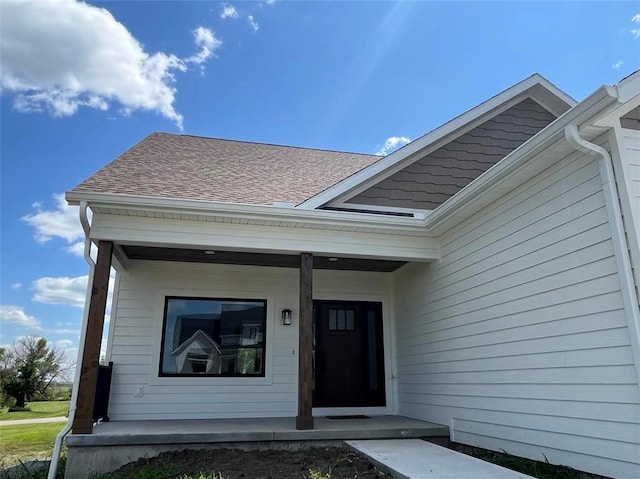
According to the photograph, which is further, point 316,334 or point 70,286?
point 70,286

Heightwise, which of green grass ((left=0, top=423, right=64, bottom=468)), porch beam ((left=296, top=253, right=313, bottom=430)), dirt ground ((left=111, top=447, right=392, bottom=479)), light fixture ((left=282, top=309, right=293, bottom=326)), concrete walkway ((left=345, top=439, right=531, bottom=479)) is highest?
light fixture ((left=282, top=309, right=293, bottom=326))

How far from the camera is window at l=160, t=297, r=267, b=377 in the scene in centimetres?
677

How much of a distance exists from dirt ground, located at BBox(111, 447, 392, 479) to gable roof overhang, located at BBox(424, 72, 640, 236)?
2.89 metres

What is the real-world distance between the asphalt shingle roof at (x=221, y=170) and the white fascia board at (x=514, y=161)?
7.01 ft

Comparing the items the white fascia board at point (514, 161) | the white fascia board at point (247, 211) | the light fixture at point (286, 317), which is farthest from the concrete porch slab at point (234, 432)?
the white fascia board at point (514, 161)

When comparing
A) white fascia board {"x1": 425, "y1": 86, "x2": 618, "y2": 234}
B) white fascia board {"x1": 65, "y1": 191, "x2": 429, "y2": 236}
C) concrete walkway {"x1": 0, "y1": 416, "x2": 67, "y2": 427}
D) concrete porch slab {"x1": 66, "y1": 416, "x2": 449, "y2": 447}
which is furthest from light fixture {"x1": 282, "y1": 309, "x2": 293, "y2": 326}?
concrete walkway {"x1": 0, "y1": 416, "x2": 67, "y2": 427}

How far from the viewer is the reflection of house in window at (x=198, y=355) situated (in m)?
6.75

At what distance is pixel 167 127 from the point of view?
962 centimetres

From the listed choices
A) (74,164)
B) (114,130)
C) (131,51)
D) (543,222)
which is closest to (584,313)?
(543,222)

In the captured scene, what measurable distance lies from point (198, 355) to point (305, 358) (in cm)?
243

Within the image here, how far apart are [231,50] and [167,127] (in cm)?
217

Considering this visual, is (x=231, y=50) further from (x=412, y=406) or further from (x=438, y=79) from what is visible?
(x=412, y=406)

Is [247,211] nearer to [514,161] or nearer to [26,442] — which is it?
[514,161]

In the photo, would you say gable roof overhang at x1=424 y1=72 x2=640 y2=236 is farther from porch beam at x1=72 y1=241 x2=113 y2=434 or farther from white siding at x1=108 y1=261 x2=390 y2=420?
porch beam at x1=72 y1=241 x2=113 y2=434
